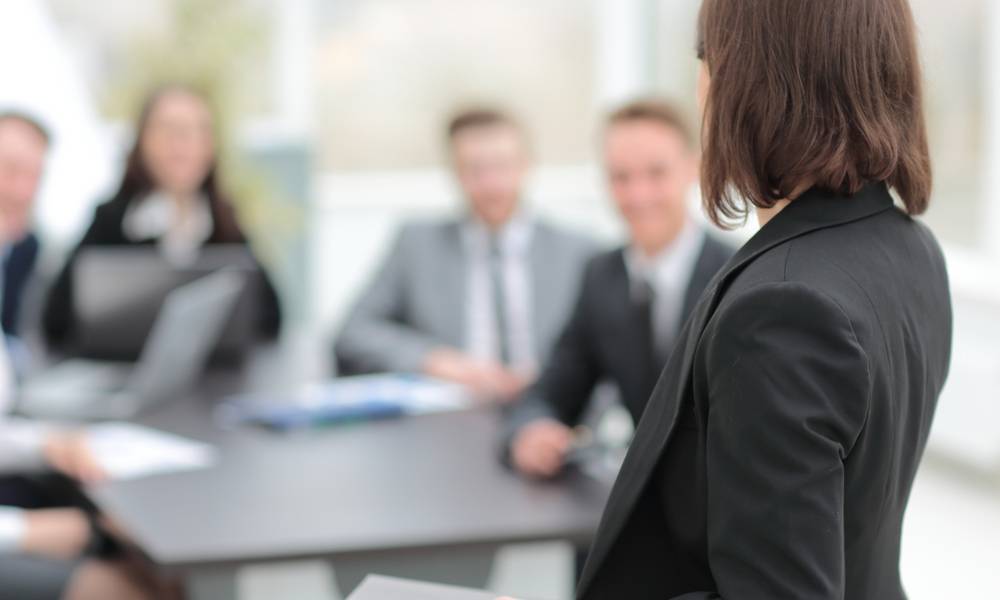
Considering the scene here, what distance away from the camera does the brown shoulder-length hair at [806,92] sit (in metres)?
1.09

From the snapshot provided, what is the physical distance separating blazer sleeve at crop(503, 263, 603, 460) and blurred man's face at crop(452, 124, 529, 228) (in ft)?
2.68

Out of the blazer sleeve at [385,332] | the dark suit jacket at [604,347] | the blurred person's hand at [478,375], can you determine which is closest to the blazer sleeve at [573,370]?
the dark suit jacket at [604,347]

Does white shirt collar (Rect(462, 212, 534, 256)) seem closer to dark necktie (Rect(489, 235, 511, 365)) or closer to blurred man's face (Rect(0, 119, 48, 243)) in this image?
dark necktie (Rect(489, 235, 511, 365))

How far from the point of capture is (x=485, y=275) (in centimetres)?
359

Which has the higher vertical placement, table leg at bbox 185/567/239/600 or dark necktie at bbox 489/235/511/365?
table leg at bbox 185/567/239/600

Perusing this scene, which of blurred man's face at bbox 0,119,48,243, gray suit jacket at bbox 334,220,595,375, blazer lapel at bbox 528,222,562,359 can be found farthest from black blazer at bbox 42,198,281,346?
blazer lapel at bbox 528,222,562,359

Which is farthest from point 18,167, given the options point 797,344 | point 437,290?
point 797,344

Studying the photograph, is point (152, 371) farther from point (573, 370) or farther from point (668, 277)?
point (668, 277)

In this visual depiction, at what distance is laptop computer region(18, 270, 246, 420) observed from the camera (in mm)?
2904

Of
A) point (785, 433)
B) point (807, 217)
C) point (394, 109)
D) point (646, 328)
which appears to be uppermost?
point (807, 217)

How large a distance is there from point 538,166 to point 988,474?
3.72m

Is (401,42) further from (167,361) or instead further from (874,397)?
(874,397)

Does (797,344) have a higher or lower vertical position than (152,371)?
higher

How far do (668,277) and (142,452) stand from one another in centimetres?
116
